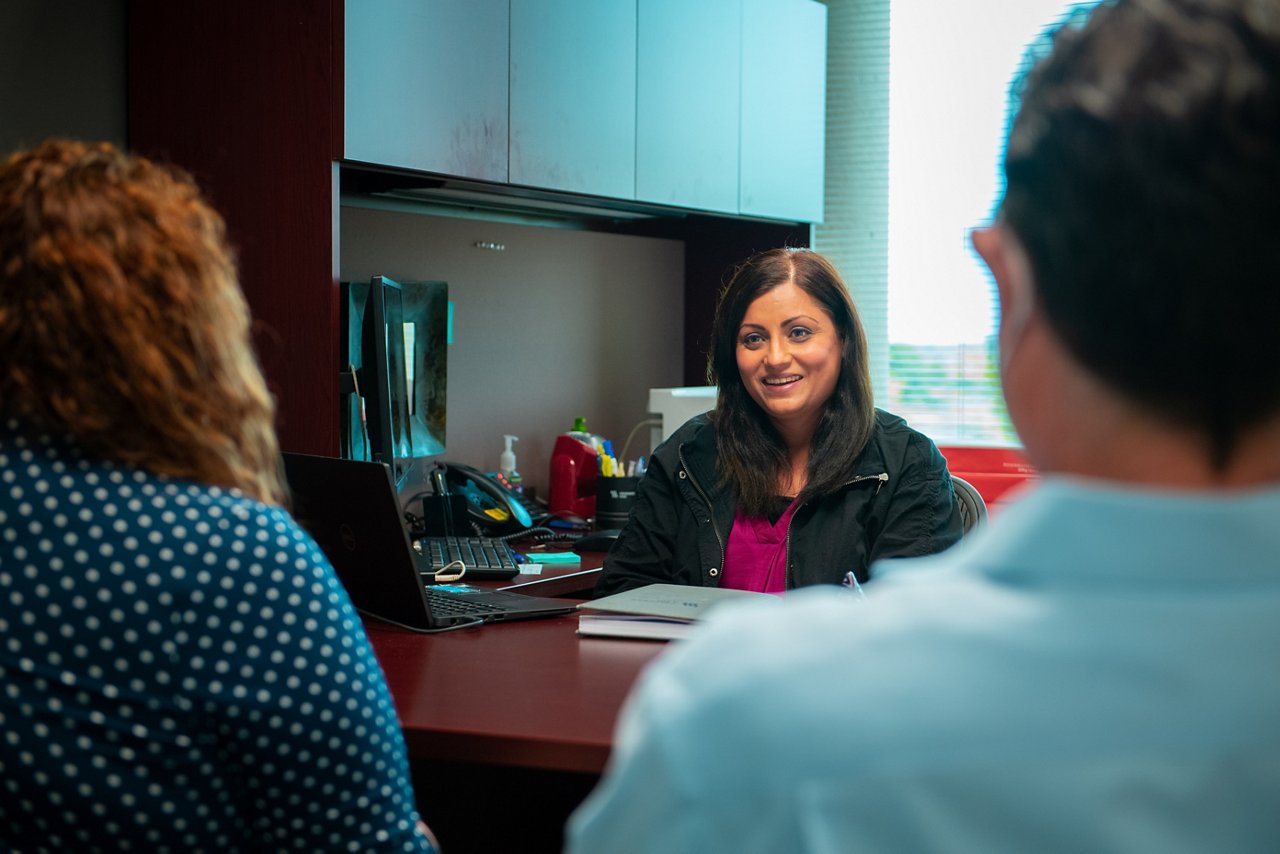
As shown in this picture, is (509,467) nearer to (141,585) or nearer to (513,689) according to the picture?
(513,689)

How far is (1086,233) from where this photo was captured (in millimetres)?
534

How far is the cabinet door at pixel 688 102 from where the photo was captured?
3.29m

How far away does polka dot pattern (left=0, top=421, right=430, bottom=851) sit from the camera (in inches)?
40.2

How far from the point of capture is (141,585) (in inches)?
39.9

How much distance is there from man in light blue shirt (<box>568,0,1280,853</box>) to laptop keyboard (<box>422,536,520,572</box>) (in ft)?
6.09

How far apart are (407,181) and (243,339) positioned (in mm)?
1834

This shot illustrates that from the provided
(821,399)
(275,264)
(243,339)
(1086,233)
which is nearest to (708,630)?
(1086,233)

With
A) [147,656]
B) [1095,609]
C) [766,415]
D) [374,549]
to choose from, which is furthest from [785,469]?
[1095,609]

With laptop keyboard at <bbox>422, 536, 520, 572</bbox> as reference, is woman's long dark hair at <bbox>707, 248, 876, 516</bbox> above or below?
above

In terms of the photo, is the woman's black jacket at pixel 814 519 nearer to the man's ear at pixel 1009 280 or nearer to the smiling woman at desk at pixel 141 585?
the smiling woman at desk at pixel 141 585

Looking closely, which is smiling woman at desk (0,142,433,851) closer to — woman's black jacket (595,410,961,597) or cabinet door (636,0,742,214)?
woman's black jacket (595,410,961,597)

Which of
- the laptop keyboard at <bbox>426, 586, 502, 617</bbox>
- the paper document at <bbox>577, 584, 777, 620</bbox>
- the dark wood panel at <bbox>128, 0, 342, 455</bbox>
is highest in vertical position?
the dark wood panel at <bbox>128, 0, 342, 455</bbox>

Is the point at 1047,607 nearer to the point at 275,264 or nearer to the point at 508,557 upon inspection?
the point at 508,557

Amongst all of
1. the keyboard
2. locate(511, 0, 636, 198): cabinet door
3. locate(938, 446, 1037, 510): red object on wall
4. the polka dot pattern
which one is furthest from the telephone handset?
the polka dot pattern
